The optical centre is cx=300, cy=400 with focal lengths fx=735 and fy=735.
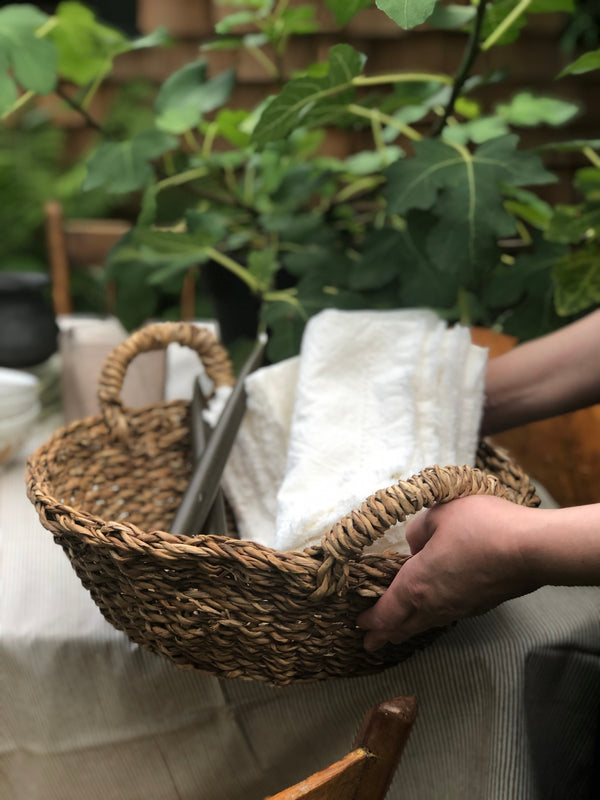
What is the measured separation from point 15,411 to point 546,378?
2.02ft

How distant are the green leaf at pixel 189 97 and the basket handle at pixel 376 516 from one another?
29.3 inches

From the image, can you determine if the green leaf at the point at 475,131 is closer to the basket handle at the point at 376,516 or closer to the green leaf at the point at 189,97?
the green leaf at the point at 189,97

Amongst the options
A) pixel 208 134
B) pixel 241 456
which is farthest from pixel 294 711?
pixel 208 134

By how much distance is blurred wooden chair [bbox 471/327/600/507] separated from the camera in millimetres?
915

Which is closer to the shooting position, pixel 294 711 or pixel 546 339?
pixel 294 711

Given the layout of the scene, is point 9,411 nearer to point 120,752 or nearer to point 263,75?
point 120,752

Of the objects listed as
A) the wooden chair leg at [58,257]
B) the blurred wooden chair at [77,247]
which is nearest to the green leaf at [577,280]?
the blurred wooden chair at [77,247]

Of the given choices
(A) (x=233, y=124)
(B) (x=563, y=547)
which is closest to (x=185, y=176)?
(A) (x=233, y=124)

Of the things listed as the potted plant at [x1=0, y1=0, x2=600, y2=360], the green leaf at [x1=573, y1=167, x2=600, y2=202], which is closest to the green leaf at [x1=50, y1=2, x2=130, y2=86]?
the potted plant at [x1=0, y1=0, x2=600, y2=360]

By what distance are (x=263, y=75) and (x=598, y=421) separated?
1550mm

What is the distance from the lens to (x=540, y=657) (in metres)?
0.61

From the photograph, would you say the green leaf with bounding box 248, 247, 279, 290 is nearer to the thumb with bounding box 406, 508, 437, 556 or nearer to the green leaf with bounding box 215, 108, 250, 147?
the green leaf with bounding box 215, 108, 250, 147

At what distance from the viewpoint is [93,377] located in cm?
102

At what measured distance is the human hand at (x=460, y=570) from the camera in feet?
1.61
